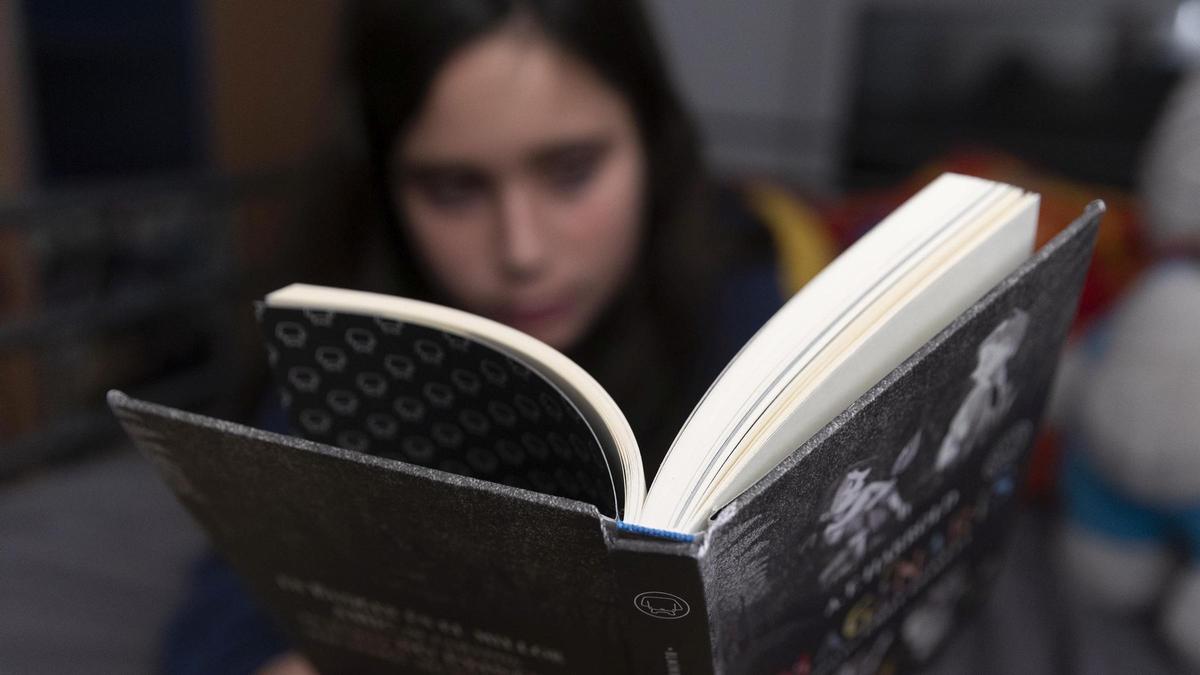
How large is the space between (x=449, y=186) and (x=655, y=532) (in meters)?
0.55

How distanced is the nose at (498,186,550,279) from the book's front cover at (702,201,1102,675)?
15.4 inches

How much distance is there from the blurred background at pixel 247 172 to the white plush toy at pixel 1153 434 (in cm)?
5

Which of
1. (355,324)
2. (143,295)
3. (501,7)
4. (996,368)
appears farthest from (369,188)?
(143,295)

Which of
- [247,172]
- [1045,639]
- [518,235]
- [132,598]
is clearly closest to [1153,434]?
[1045,639]

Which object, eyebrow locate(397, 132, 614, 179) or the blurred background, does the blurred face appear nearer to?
eyebrow locate(397, 132, 614, 179)

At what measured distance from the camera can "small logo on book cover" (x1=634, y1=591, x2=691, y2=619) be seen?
12.1 inches

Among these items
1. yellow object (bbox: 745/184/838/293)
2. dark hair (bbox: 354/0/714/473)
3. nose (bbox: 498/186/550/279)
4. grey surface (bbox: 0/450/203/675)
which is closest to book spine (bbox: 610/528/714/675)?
dark hair (bbox: 354/0/714/473)

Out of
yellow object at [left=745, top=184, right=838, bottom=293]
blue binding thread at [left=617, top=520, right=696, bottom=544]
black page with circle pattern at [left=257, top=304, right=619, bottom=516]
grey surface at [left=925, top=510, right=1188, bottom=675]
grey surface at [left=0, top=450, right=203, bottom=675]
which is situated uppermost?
yellow object at [left=745, top=184, right=838, bottom=293]

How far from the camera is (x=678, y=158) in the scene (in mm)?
1007

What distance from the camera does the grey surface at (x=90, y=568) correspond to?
76 centimetres

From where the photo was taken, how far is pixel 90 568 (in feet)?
2.99

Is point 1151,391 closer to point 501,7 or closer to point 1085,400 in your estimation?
point 1085,400

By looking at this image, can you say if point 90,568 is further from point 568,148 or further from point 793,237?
point 793,237

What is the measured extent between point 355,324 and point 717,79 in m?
2.16
